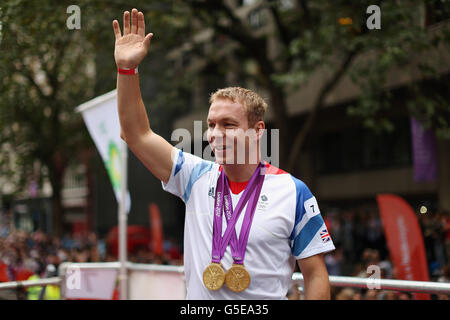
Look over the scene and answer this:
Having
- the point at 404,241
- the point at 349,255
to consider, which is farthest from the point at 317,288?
the point at 349,255

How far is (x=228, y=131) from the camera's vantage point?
2.43 meters

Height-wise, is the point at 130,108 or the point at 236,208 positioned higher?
the point at 130,108

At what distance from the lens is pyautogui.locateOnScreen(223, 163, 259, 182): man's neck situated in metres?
2.52

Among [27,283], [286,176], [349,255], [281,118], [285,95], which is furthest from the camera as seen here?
[349,255]

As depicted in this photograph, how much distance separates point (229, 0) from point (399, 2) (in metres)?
14.7

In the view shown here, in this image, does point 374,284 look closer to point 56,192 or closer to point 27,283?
point 27,283

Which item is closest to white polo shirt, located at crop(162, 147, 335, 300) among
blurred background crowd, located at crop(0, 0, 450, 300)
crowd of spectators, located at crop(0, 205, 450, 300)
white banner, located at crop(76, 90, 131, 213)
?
blurred background crowd, located at crop(0, 0, 450, 300)

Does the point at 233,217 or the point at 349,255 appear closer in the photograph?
the point at 233,217

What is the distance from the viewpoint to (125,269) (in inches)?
295

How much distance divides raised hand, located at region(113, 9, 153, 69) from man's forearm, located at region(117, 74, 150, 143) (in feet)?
0.22

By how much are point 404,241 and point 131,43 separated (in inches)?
233

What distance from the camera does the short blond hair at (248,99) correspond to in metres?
2.46

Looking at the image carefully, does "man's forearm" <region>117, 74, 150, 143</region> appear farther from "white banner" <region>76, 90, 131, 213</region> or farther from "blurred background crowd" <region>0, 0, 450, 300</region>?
"white banner" <region>76, 90, 131, 213</region>
